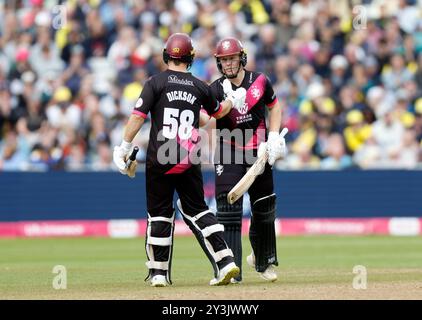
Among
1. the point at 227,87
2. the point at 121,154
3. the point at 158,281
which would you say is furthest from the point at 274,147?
the point at 158,281

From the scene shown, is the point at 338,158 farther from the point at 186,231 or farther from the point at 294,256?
the point at 294,256

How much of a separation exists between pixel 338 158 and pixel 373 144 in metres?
0.68

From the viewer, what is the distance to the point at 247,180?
9.82m

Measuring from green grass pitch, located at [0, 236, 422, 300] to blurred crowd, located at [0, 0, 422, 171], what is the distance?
1.85 meters

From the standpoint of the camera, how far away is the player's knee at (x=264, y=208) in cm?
1012

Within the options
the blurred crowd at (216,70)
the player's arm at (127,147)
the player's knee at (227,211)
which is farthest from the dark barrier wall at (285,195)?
the player's arm at (127,147)

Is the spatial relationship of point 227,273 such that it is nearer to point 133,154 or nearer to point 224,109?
point 133,154

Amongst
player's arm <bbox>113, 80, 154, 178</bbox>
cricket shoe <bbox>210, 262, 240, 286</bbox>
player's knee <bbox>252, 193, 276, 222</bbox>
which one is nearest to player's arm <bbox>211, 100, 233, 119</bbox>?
player's arm <bbox>113, 80, 154, 178</bbox>

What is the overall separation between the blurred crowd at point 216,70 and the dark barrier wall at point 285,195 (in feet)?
0.88

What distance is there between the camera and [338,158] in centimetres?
1862

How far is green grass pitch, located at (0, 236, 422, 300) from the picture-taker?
8766 mm

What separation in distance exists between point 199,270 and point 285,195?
7019 millimetres

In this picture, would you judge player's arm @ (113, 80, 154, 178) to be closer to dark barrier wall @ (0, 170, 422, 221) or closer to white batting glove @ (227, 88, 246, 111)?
white batting glove @ (227, 88, 246, 111)
